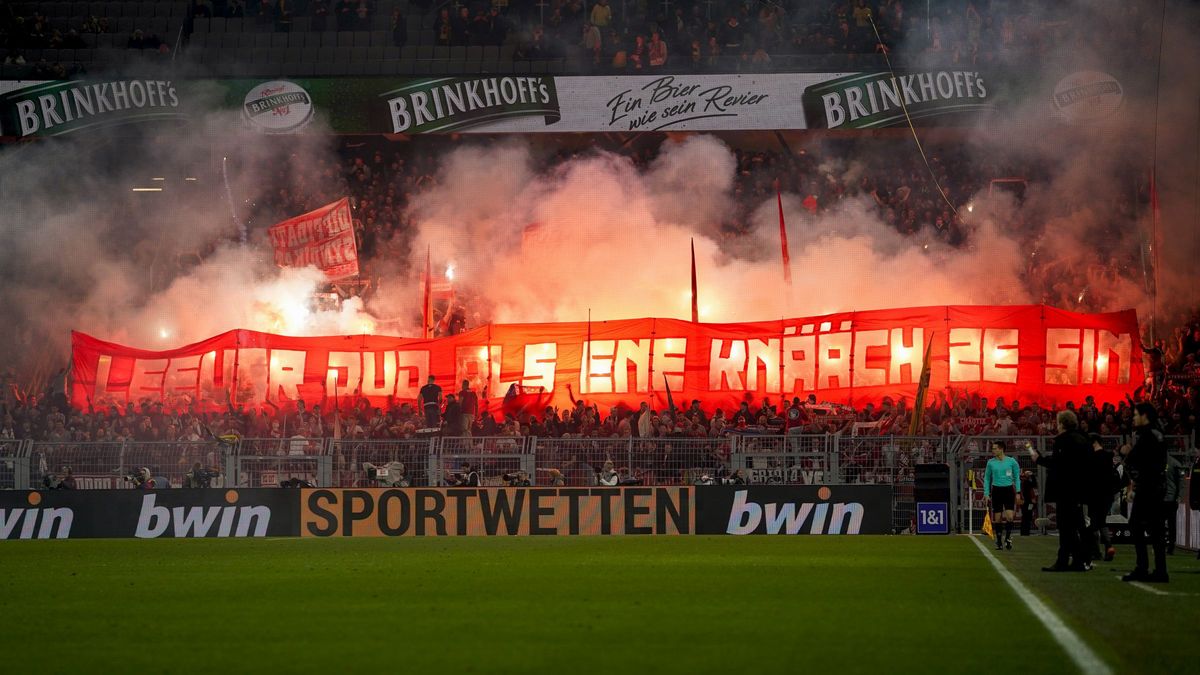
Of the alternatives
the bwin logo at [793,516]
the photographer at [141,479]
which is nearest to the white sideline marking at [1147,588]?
the bwin logo at [793,516]

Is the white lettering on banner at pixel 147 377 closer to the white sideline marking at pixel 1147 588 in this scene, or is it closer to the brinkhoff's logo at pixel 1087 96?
the brinkhoff's logo at pixel 1087 96

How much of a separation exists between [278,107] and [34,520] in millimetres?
12289

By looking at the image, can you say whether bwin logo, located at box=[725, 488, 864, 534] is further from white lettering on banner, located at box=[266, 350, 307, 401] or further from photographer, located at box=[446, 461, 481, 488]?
white lettering on banner, located at box=[266, 350, 307, 401]

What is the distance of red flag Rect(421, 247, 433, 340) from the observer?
28531mm

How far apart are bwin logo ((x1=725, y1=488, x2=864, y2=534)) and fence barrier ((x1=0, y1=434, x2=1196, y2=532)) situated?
33 centimetres

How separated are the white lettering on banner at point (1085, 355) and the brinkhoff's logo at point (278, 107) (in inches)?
611

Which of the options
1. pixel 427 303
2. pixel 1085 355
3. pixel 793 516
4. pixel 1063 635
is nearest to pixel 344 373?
pixel 427 303

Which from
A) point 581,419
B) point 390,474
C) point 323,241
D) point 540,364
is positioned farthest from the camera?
point 323,241

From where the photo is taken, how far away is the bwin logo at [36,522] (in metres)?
19.4

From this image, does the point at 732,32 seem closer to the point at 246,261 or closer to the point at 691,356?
the point at 691,356

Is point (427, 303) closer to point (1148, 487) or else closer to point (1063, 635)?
point (1148, 487)

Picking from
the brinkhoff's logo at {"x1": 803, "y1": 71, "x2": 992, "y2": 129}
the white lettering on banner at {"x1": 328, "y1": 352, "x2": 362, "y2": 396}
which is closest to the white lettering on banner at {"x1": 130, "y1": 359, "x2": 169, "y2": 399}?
the white lettering on banner at {"x1": 328, "y1": 352, "x2": 362, "y2": 396}

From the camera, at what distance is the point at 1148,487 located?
1091 centimetres

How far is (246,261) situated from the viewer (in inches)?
1176
